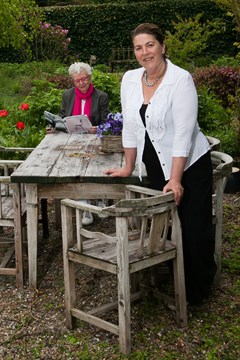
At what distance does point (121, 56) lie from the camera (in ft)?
65.3

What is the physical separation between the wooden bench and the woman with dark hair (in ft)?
49.5

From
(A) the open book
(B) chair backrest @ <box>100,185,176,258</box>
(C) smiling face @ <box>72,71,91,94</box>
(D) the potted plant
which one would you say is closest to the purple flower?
(D) the potted plant

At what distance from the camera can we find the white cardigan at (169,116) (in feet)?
10.7

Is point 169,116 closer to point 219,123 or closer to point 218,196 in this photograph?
point 218,196

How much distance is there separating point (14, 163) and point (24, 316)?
125cm

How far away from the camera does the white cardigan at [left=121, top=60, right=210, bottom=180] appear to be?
3258mm

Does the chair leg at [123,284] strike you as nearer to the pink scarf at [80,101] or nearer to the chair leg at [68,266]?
the chair leg at [68,266]

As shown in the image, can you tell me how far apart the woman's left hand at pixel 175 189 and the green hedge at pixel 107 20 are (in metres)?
18.0

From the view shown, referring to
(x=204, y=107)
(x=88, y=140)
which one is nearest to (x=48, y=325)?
(x=88, y=140)

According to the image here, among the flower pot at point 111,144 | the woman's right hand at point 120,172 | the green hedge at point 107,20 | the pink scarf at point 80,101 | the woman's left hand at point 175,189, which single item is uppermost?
the green hedge at point 107,20

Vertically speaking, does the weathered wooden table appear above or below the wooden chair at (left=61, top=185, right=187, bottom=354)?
above

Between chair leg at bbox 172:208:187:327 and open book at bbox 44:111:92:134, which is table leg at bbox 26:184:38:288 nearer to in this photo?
chair leg at bbox 172:208:187:327

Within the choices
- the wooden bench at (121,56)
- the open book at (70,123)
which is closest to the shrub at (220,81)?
the open book at (70,123)

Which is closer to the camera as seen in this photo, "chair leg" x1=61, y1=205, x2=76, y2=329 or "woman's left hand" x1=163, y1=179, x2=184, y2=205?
"woman's left hand" x1=163, y1=179, x2=184, y2=205
